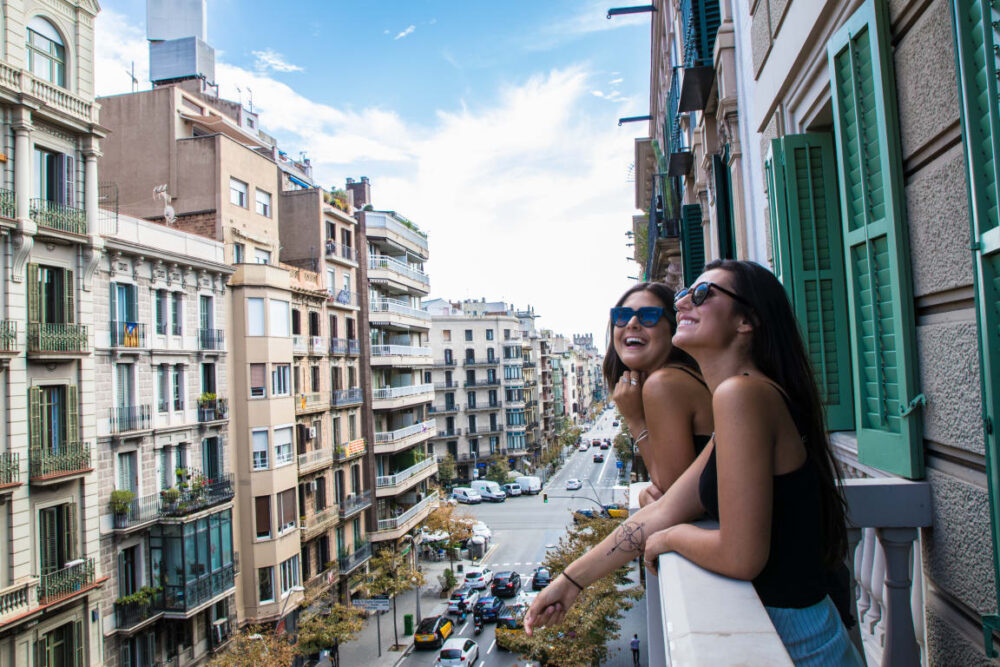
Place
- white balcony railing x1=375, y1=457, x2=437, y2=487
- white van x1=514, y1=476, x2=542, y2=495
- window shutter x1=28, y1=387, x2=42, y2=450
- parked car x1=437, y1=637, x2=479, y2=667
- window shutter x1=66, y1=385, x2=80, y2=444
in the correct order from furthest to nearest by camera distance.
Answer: white van x1=514, y1=476, x2=542, y2=495 → white balcony railing x1=375, y1=457, x2=437, y2=487 → parked car x1=437, y1=637, x2=479, y2=667 → window shutter x1=66, y1=385, x2=80, y2=444 → window shutter x1=28, y1=387, x2=42, y2=450

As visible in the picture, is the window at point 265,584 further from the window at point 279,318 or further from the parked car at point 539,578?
the parked car at point 539,578

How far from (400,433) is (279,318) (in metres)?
11.2

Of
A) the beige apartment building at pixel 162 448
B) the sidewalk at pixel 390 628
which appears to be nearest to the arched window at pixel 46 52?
the beige apartment building at pixel 162 448

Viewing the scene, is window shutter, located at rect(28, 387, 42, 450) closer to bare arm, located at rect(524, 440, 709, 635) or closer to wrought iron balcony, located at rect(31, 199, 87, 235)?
wrought iron balcony, located at rect(31, 199, 87, 235)

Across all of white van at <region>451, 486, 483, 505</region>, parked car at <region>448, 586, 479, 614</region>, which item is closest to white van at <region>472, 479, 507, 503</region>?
white van at <region>451, 486, 483, 505</region>

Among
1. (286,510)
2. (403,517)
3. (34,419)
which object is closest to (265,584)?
(286,510)

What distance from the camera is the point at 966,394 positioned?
2688 mm

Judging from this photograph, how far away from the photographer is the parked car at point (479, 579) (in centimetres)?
→ 3394

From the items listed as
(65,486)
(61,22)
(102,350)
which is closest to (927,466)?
(65,486)

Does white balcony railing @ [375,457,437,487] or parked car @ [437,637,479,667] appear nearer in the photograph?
parked car @ [437,637,479,667]

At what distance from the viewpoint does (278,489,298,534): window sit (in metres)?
25.0

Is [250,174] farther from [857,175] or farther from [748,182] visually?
[857,175]

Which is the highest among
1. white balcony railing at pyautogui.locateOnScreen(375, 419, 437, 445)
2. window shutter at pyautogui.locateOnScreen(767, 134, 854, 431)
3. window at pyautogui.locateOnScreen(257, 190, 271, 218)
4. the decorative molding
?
window at pyautogui.locateOnScreen(257, 190, 271, 218)

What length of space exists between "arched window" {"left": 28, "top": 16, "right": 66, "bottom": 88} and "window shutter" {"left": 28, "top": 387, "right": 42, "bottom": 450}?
779cm
